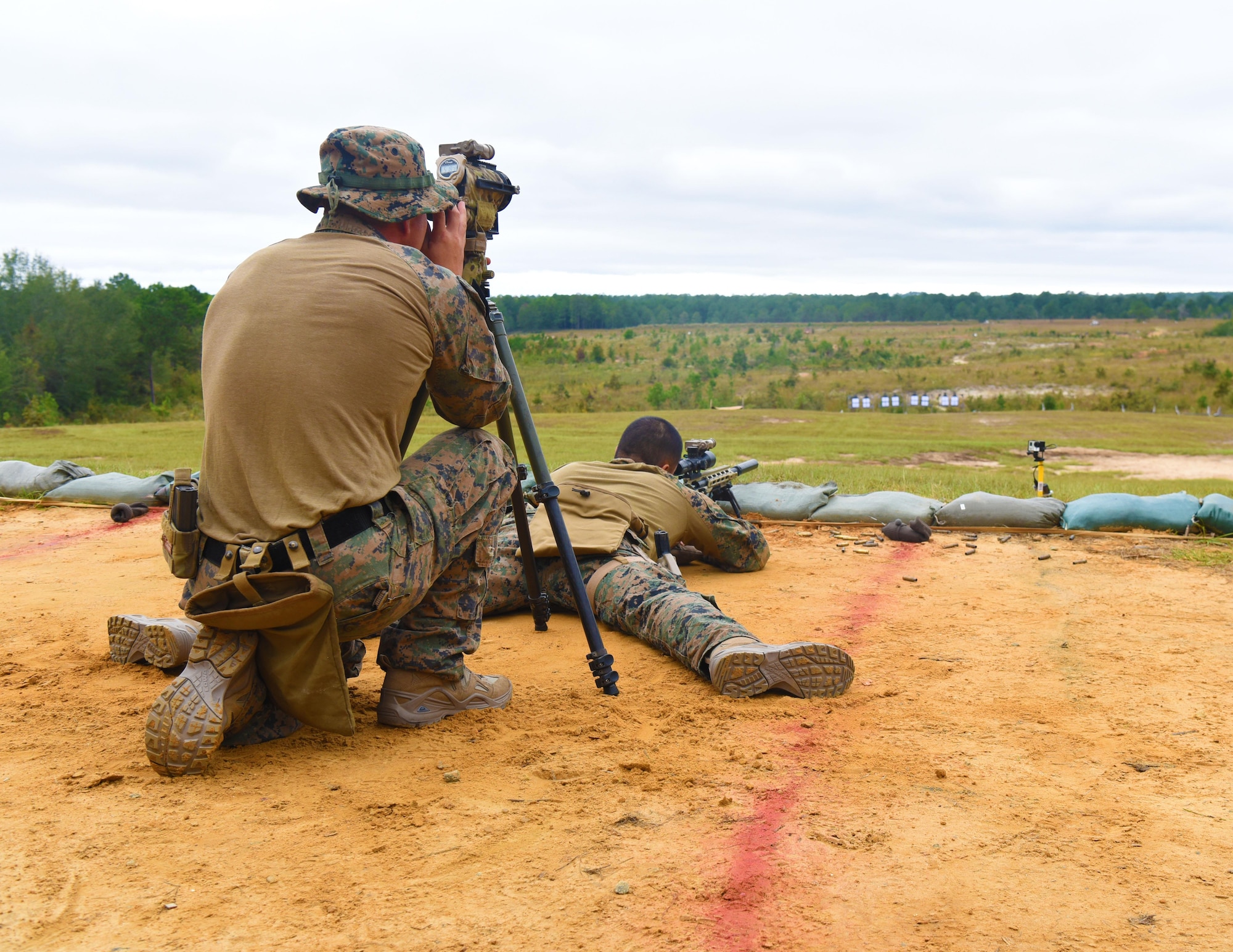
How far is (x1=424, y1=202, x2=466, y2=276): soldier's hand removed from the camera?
9.41 feet

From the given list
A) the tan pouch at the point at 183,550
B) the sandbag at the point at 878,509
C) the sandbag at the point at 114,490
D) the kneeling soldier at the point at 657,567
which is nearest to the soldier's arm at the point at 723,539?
the kneeling soldier at the point at 657,567

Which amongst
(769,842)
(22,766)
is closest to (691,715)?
(769,842)

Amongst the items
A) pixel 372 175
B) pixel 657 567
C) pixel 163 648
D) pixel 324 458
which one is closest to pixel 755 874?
pixel 324 458

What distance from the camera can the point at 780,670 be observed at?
310 cm

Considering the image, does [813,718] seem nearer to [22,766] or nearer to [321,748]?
[321,748]

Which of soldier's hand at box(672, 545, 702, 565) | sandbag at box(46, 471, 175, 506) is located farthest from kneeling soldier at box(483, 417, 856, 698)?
sandbag at box(46, 471, 175, 506)

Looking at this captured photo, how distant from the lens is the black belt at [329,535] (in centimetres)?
239

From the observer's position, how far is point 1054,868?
201cm

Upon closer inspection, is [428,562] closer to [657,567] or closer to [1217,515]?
[657,567]

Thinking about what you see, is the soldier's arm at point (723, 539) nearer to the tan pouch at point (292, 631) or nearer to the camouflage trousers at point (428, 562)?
the camouflage trousers at point (428, 562)

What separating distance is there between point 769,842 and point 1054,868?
1.90 ft

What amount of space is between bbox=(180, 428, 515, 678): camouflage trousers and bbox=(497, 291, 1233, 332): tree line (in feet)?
200

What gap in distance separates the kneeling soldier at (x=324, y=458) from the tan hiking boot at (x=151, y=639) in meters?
0.88

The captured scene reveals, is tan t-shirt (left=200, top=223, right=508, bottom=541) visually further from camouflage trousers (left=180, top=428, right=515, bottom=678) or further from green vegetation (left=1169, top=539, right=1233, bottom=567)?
green vegetation (left=1169, top=539, right=1233, bottom=567)
